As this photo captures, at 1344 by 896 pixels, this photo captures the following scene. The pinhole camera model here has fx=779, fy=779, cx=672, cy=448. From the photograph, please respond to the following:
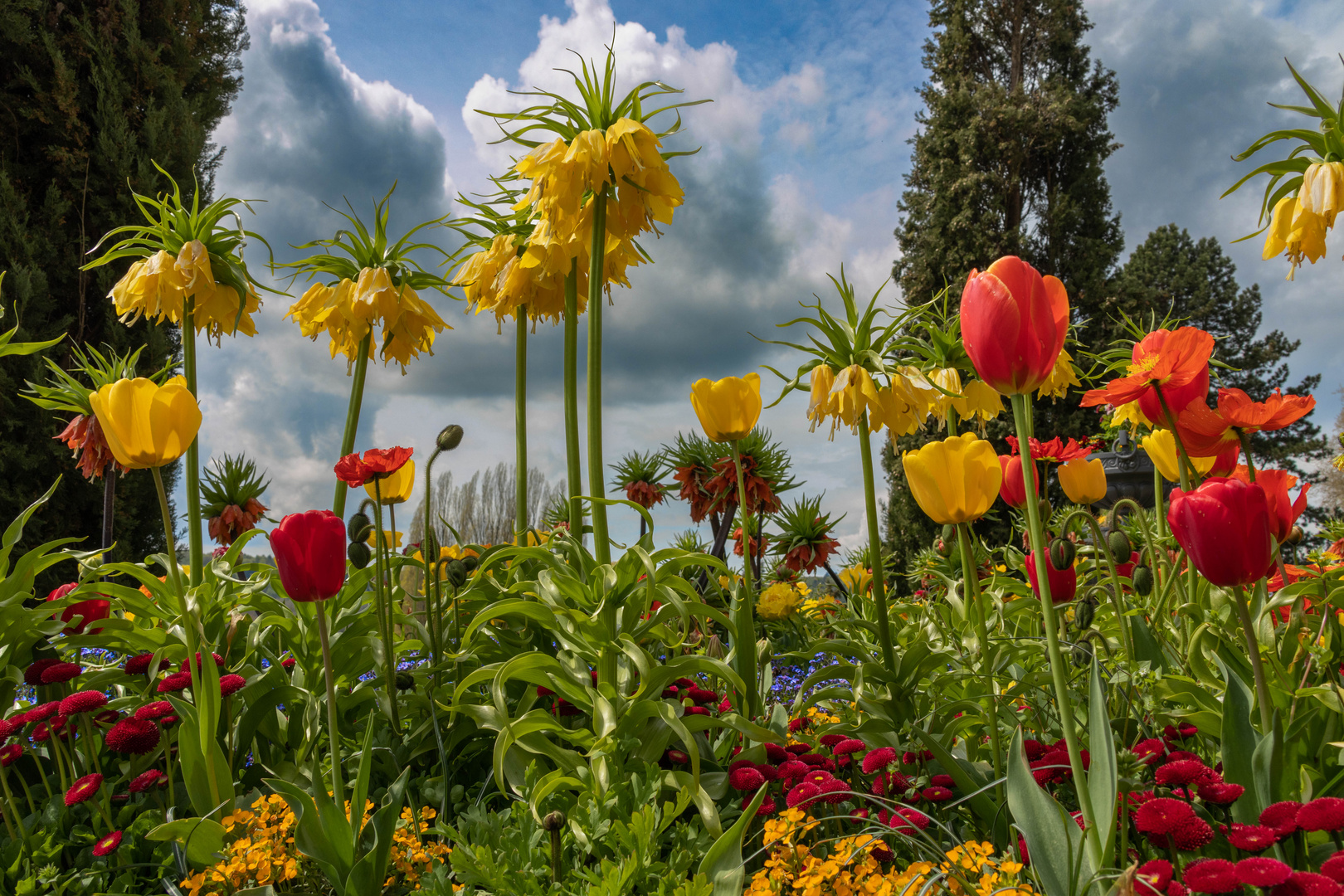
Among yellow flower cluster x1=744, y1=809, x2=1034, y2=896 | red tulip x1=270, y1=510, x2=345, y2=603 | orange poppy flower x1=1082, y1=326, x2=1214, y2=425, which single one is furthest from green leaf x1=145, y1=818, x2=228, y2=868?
orange poppy flower x1=1082, y1=326, x2=1214, y2=425

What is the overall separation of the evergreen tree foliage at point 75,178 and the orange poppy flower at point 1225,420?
32.6 feet

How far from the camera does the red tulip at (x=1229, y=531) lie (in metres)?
1.21

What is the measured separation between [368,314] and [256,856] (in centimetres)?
152

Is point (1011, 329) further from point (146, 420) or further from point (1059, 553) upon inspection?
point (146, 420)

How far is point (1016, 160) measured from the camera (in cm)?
1694

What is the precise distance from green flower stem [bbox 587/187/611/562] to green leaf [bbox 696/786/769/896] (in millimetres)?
768

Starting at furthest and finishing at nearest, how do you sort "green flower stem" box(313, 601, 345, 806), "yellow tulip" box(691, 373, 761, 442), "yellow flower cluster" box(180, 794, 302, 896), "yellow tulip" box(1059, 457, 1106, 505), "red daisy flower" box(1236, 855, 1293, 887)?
1. "yellow tulip" box(1059, 457, 1106, 505)
2. "yellow tulip" box(691, 373, 761, 442)
3. "yellow flower cluster" box(180, 794, 302, 896)
4. "green flower stem" box(313, 601, 345, 806)
5. "red daisy flower" box(1236, 855, 1293, 887)

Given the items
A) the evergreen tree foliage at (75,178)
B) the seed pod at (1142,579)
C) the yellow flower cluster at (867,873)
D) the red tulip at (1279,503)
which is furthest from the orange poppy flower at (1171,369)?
the evergreen tree foliage at (75,178)

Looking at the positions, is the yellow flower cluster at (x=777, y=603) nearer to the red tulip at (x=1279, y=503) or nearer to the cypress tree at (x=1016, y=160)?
the red tulip at (x=1279, y=503)

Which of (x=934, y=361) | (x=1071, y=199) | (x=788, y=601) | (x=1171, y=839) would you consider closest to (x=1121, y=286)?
(x=1071, y=199)

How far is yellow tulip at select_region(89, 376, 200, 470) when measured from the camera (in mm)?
1780

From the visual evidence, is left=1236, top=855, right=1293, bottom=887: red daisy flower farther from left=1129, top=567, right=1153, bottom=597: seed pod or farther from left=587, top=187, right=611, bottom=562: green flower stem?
left=587, top=187, right=611, bottom=562: green flower stem

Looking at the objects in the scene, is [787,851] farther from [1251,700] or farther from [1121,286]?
[1121,286]

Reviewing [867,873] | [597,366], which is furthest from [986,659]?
[597,366]
